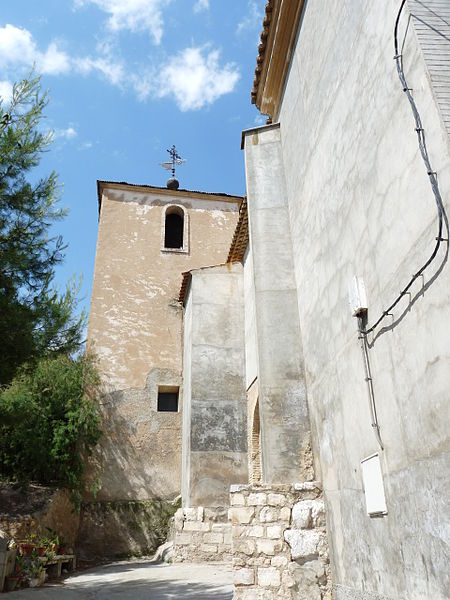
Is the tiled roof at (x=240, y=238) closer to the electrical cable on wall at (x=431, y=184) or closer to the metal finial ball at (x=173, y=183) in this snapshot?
the electrical cable on wall at (x=431, y=184)

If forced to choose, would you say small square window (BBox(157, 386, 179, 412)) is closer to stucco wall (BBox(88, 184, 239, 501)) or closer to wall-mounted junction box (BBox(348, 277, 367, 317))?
stucco wall (BBox(88, 184, 239, 501))

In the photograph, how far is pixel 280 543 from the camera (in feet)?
17.2

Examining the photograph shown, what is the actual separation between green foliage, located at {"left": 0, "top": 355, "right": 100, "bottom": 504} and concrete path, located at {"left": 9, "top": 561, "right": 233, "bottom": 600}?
252cm

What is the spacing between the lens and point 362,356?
4094 mm

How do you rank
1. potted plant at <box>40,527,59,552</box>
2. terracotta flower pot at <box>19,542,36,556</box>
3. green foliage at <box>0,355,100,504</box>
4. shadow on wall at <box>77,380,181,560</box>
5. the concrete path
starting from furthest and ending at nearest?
shadow on wall at <box>77,380,181,560</box> → green foliage at <box>0,355,100,504</box> → potted plant at <box>40,527,59,552</box> → terracotta flower pot at <box>19,542,36,556</box> → the concrete path

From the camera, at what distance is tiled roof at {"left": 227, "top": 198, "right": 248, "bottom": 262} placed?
30.4 ft

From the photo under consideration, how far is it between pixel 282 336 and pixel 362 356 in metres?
2.19

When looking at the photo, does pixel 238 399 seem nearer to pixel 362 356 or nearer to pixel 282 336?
pixel 282 336

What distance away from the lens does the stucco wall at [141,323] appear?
457 inches

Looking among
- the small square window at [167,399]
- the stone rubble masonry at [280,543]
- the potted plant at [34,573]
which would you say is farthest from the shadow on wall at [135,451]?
the stone rubble masonry at [280,543]

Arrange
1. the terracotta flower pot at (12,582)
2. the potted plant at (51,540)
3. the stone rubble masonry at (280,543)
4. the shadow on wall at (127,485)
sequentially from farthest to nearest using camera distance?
the shadow on wall at (127,485)
the potted plant at (51,540)
the terracotta flower pot at (12,582)
the stone rubble masonry at (280,543)

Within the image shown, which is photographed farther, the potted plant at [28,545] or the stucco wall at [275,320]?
the potted plant at [28,545]

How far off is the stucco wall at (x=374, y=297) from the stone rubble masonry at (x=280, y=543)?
22cm

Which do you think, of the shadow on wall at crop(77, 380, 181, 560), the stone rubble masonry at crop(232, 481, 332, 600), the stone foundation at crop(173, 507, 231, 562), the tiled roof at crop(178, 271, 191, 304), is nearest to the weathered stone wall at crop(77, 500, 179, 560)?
the shadow on wall at crop(77, 380, 181, 560)
